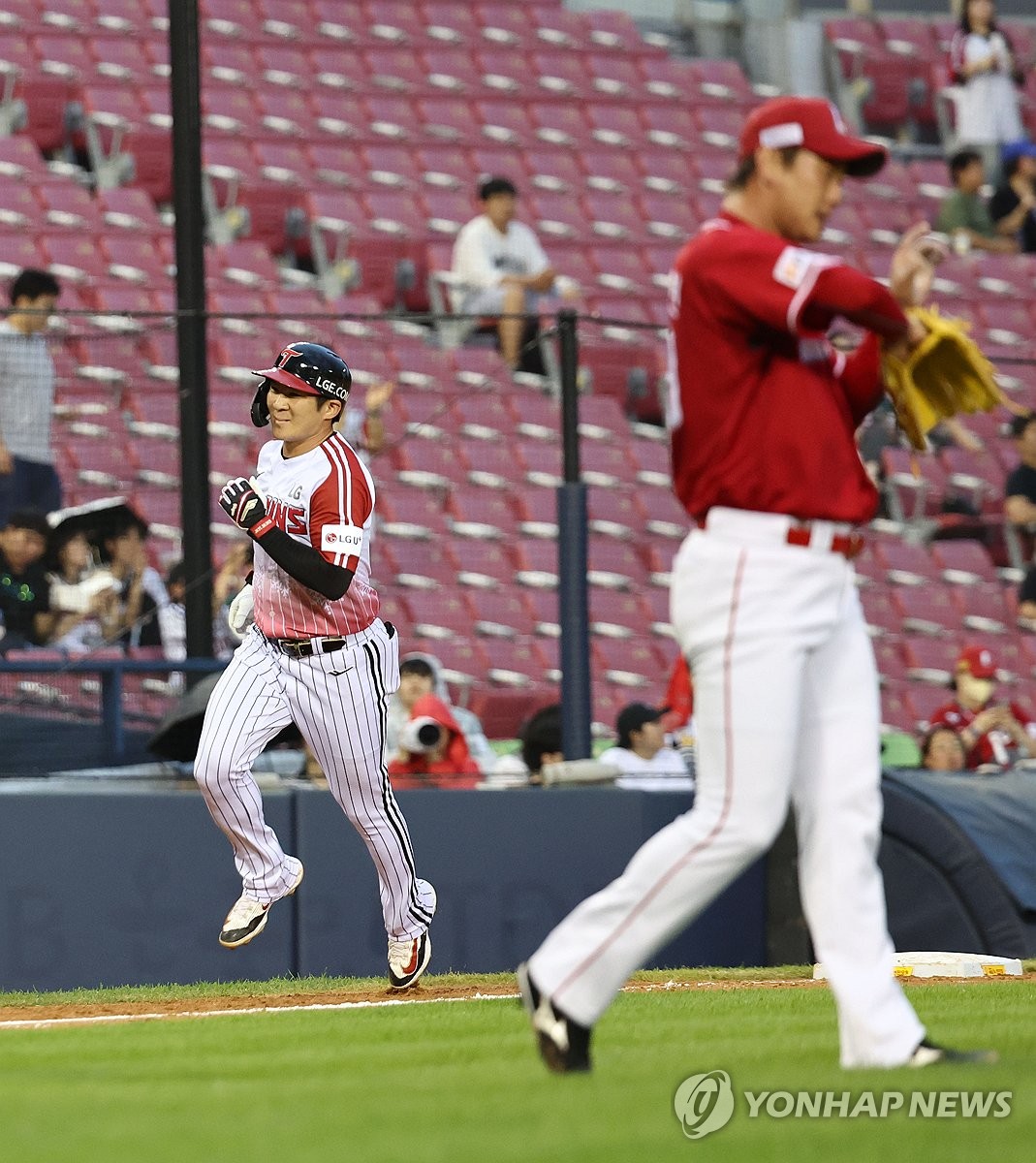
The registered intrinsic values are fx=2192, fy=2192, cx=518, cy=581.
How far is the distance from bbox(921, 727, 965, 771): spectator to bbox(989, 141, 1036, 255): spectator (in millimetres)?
8645

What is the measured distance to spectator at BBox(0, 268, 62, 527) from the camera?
8531 mm

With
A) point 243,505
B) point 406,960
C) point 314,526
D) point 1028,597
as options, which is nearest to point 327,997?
point 406,960

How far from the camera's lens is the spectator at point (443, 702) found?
9.05 meters

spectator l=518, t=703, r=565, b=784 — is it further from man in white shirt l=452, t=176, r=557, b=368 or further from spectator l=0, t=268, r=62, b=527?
man in white shirt l=452, t=176, r=557, b=368

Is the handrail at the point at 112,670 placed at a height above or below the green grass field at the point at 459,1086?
above

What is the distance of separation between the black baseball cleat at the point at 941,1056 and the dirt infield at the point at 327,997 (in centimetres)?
262

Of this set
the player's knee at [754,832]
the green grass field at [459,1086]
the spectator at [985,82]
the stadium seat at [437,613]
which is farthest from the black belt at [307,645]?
the spectator at [985,82]

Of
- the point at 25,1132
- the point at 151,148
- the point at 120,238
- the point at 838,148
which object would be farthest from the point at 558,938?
the point at 151,148

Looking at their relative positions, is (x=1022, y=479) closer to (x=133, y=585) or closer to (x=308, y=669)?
(x=133, y=585)

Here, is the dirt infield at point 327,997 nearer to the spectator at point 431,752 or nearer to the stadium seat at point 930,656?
the spectator at point 431,752

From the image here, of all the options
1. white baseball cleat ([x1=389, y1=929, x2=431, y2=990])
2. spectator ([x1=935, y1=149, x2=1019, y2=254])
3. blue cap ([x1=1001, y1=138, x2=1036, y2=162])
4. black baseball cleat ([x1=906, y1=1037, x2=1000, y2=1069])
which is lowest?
white baseball cleat ([x1=389, y1=929, x2=431, y2=990])

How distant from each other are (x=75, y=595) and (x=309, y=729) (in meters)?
2.05

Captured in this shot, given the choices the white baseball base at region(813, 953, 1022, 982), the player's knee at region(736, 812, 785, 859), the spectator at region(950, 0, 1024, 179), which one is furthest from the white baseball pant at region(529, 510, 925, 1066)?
the spectator at region(950, 0, 1024, 179)

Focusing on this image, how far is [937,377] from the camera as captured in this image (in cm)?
443
